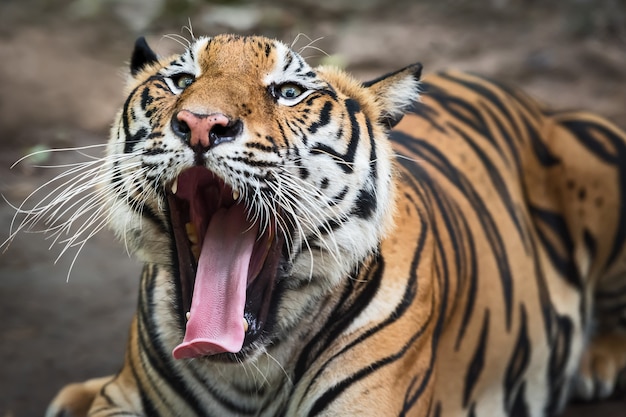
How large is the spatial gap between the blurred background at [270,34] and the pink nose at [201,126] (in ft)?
9.71

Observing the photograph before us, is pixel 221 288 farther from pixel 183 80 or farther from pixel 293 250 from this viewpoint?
pixel 183 80

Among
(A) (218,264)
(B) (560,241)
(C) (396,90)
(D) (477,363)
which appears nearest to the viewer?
(A) (218,264)

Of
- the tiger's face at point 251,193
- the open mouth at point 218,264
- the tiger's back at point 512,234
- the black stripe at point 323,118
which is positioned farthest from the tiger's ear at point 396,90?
the open mouth at point 218,264

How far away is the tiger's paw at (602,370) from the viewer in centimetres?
394

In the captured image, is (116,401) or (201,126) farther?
(116,401)

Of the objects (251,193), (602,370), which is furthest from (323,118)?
(602,370)

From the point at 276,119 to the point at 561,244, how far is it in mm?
1928

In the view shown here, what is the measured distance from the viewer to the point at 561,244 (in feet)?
12.8

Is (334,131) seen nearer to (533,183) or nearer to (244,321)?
(244,321)

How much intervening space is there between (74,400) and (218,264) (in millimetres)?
1360

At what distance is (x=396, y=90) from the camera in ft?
9.02

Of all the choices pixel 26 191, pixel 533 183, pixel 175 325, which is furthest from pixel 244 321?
pixel 26 191

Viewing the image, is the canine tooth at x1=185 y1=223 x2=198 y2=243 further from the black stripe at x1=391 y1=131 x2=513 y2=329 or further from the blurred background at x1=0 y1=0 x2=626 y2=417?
the blurred background at x1=0 y1=0 x2=626 y2=417

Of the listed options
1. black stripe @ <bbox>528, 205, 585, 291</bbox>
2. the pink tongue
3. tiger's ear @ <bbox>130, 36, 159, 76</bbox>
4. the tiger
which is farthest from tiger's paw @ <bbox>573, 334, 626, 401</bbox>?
tiger's ear @ <bbox>130, 36, 159, 76</bbox>
